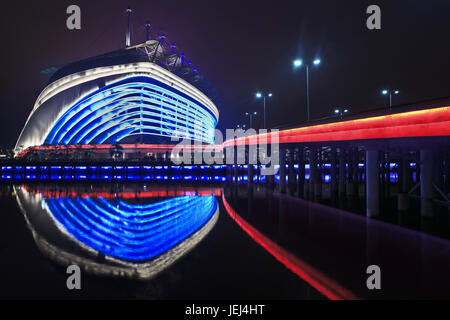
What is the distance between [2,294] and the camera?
770cm

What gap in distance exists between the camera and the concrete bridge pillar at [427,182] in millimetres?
16594

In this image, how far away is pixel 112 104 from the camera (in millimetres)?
81438

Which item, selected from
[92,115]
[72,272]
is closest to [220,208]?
[72,272]

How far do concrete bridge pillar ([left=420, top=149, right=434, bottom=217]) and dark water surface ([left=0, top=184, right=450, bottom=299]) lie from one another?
3.02 m

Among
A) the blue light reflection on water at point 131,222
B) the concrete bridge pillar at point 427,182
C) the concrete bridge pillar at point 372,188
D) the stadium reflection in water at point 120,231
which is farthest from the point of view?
the concrete bridge pillar at point 372,188

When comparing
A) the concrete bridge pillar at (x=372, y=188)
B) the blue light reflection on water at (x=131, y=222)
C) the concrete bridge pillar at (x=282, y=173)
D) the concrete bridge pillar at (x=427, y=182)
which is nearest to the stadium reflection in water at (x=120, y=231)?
the blue light reflection on water at (x=131, y=222)

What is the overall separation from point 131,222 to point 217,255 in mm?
7459

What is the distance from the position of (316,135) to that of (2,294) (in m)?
18.0

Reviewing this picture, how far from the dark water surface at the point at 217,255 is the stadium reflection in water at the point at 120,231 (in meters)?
0.05

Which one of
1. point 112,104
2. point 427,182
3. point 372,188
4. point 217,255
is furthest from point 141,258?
point 112,104

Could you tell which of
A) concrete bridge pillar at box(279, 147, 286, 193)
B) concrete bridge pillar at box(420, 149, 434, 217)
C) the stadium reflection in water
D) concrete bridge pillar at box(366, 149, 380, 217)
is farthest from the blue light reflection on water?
concrete bridge pillar at box(420, 149, 434, 217)

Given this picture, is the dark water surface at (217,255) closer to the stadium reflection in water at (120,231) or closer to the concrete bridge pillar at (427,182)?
the stadium reflection in water at (120,231)

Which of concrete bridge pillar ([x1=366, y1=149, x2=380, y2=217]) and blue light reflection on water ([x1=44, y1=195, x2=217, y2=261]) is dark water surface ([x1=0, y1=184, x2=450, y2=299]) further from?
concrete bridge pillar ([x1=366, y1=149, x2=380, y2=217])
